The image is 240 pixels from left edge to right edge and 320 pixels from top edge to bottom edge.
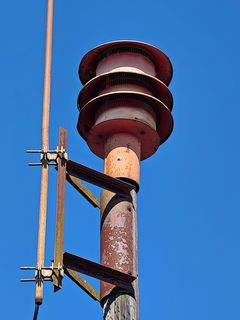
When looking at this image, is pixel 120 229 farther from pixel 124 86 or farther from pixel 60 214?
pixel 124 86

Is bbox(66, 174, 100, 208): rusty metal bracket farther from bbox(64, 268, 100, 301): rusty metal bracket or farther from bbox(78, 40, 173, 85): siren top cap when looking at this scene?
bbox(78, 40, 173, 85): siren top cap

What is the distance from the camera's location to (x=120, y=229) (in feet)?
33.2

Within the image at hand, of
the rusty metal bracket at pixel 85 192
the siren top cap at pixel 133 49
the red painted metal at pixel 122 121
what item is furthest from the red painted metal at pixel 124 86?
the rusty metal bracket at pixel 85 192

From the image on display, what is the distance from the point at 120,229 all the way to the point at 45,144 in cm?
103

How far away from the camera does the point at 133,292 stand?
32.0ft

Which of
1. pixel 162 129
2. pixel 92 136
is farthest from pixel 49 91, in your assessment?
pixel 162 129

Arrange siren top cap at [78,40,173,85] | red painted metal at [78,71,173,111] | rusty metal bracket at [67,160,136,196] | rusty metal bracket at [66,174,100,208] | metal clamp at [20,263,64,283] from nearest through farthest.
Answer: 1. metal clamp at [20,263,64,283]
2. rusty metal bracket at [67,160,136,196]
3. rusty metal bracket at [66,174,100,208]
4. red painted metal at [78,71,173,111]
5. siren top cap at [78,40,173,85]

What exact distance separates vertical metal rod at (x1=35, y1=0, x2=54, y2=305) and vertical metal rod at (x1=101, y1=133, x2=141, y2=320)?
2.78 feet

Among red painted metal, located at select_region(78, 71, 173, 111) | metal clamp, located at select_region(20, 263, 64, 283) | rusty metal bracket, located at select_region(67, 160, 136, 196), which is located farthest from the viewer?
red painted metal, located at select_region(78, 71, 173, 111)

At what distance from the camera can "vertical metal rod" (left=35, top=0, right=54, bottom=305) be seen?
9.16 meters

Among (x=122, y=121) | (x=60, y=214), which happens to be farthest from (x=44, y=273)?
(x=122, y=121)

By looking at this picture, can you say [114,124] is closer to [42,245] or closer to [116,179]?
[116,179]

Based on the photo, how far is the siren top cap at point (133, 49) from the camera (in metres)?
11.3

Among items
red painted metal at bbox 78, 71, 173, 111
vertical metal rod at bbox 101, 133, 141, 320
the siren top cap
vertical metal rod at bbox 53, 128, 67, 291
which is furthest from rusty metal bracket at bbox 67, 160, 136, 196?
the siren top cap
